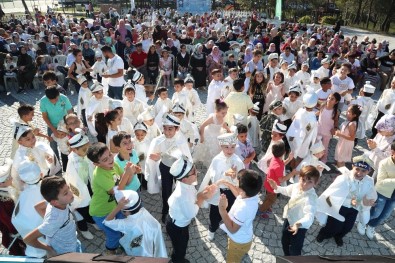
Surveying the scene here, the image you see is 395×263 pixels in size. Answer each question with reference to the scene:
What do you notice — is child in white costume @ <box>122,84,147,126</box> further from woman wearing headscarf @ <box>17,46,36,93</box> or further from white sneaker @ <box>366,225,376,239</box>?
woman wearing headscarf @ <box>17,46,36,93</box>

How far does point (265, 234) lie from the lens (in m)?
4.88

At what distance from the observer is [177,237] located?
3.78m

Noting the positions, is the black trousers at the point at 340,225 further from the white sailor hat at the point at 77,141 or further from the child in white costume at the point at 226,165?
the white sailor hat at the point at 77,141

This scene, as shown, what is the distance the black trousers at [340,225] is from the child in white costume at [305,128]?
151 centimetres

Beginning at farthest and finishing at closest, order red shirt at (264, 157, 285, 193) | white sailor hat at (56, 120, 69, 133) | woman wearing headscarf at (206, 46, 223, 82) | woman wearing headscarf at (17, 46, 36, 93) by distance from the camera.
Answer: woman wearing headscarf at (206, 46, 223, 82), woman wearing headscarf at (17, 46, 36, 93), white sailor hat at (56, 120, 69, 133), red shirt at (264, 157, 285, 193)

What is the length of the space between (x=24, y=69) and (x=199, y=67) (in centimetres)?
646

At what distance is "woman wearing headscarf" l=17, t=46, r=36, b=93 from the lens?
1119 cm

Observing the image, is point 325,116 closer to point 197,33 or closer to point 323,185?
point 323,185

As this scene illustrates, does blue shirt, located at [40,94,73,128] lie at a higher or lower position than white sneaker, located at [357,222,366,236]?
higher

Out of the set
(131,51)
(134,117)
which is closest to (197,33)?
(131,51)

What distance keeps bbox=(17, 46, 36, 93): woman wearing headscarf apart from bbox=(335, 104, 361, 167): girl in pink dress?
35.0 feet

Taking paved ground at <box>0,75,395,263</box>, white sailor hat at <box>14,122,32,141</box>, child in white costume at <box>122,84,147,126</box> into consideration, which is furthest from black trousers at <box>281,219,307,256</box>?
white sailor hat at <box>14,122,32,141</box>

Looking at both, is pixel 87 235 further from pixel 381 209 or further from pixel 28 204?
pixel 381 209

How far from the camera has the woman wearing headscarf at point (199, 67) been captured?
11.6 m
